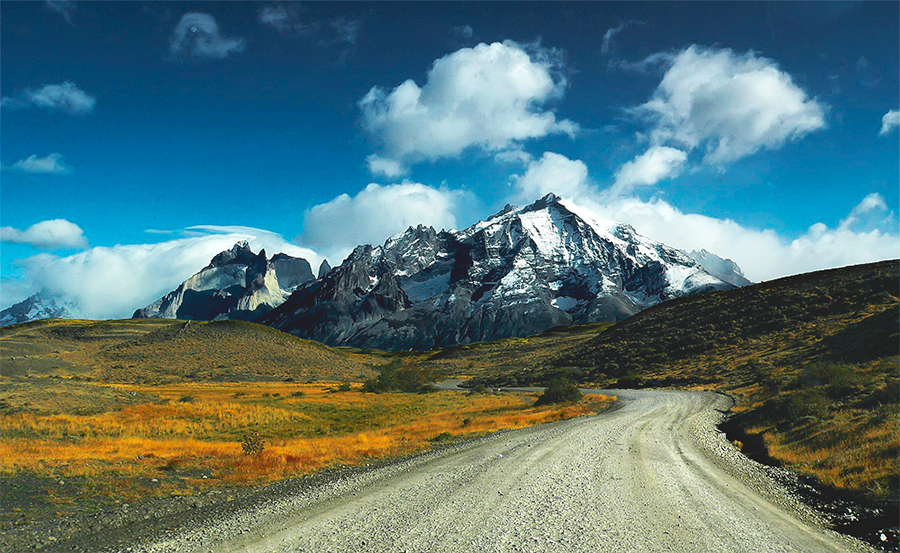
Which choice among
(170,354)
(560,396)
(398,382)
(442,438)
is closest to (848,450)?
(442,438)

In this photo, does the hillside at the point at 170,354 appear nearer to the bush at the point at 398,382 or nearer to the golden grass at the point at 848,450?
the bush at the point at 398,382

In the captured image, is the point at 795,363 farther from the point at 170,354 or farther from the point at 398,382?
the point at 170,354

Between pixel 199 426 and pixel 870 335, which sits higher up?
pixel 870 335

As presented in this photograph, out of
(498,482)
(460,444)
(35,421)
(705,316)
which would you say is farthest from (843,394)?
(705,316)

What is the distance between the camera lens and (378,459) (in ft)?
63.4

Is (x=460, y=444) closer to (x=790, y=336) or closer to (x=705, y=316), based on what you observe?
(x=790, y=336)

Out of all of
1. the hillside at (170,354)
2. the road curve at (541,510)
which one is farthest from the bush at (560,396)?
the hillside at (170,354)

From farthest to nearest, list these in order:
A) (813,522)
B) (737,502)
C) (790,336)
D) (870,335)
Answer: (790,336), (870,335), (737,502), (813,522)

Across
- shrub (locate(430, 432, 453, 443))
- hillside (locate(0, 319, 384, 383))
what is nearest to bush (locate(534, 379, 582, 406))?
shrub (locate(430, 432, 453, 443))

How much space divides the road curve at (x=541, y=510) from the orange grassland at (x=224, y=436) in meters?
5.07

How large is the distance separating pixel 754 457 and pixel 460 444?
1236cm

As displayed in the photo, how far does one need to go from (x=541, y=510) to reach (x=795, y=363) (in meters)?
47.2

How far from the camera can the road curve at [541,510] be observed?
9242 mm

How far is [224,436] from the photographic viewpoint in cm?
3028
